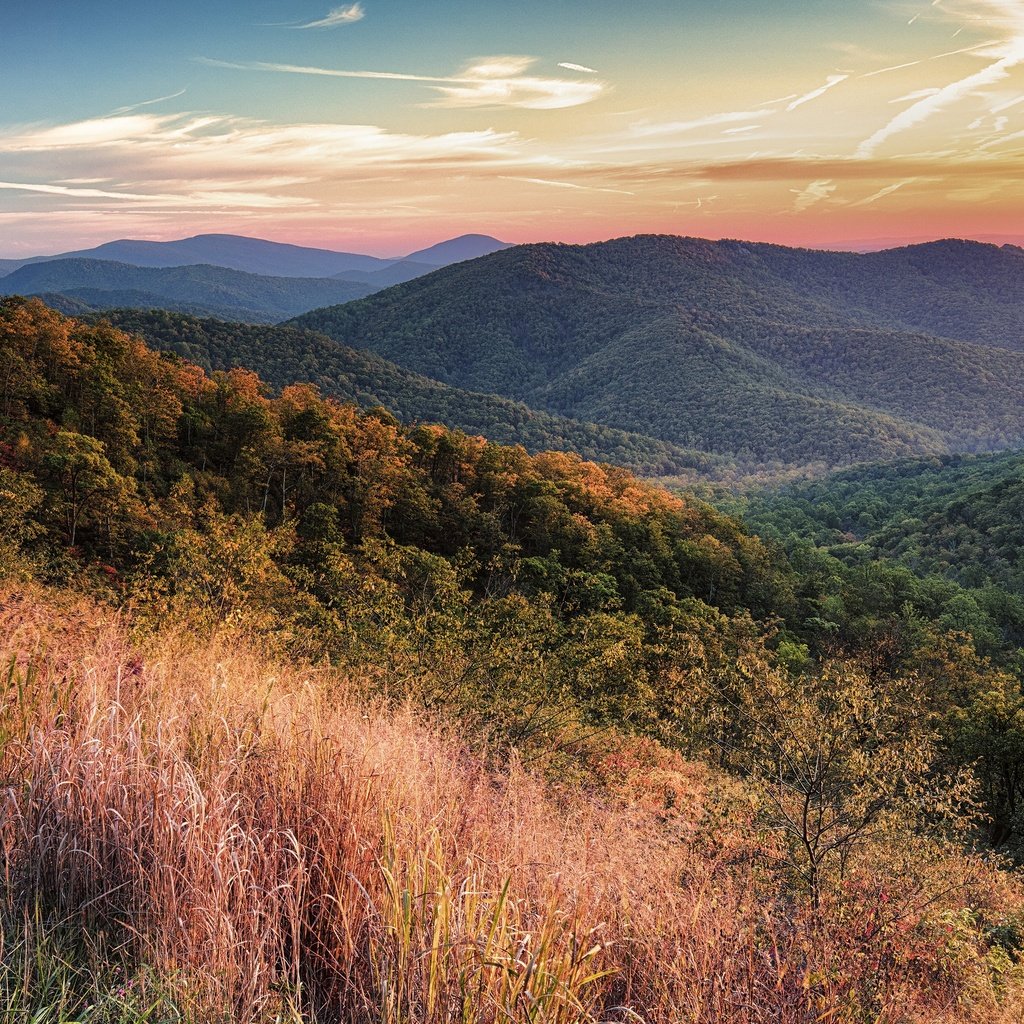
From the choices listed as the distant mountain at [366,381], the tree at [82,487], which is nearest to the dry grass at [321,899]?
the tree at [82,487]

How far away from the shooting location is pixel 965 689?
29.7 meters

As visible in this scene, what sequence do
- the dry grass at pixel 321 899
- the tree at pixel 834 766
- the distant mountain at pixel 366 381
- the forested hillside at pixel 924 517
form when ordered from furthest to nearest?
1. the distant mountain at pixel 366 381
2. the forested hillside at pixel 924 517
3. the tree at pixel 834 766
4. the dry grass at pixel 321 899

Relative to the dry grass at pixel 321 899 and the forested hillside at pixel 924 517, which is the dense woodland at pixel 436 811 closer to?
the dry grass at pixel 321 899

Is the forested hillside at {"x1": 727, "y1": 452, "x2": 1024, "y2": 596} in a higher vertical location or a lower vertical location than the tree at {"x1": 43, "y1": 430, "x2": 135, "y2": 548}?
lower

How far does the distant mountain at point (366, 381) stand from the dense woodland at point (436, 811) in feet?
258

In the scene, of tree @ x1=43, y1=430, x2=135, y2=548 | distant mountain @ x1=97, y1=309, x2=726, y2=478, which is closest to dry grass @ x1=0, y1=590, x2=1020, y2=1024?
tree @ x1=43, y1=430, x2=135, y2=548

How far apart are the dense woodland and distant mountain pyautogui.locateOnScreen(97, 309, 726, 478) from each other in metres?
78.7

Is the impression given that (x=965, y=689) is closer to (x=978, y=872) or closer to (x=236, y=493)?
(x=978, y=872)

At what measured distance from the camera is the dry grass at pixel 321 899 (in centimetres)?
198

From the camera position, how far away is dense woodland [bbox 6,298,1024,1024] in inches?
83.7

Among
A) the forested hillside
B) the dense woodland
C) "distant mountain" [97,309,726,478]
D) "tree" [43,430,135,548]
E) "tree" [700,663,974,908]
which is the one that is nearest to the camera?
the dense woodland

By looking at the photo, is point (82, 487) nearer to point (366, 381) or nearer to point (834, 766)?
point (834, 766)

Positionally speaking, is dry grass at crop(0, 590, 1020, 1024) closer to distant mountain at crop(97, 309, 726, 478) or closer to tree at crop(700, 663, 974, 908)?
tree at crop(700, 663, 974, 908)

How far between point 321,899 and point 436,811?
670 millimetres
